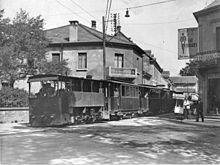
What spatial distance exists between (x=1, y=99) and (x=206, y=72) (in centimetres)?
1446

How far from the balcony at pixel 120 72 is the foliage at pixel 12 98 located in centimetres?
1609

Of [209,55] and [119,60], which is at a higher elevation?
[119,60]

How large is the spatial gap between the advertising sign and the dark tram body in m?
5.22

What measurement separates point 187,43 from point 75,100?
29.4 feet

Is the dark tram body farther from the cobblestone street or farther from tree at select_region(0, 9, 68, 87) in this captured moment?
the cobblestone street

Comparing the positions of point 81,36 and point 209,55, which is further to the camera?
point 81,36

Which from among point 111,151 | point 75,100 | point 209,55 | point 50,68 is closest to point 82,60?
point 50,68

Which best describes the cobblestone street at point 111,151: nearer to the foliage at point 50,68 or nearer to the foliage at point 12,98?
the foliage at point 12,98

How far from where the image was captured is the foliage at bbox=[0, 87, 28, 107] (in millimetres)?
21609

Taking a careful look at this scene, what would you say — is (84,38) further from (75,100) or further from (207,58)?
(75,100)

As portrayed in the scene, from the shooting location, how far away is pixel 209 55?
23359mm

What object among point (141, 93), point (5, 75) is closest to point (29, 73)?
point (5, 75)

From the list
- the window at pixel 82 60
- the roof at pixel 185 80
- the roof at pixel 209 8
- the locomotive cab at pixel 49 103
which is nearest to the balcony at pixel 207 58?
the roof at pixel 209 8

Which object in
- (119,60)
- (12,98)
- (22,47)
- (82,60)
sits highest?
(119,60)
